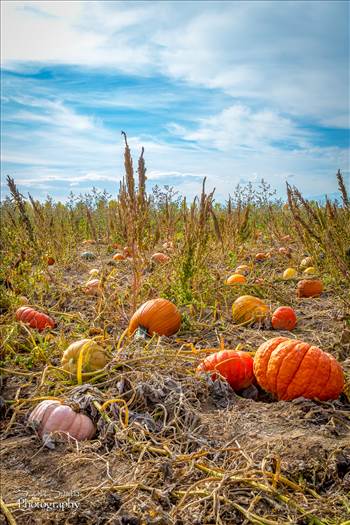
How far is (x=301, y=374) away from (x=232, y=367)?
0.42 meters

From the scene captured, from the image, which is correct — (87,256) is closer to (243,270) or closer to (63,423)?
(243,270)

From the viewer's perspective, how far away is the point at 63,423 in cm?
226

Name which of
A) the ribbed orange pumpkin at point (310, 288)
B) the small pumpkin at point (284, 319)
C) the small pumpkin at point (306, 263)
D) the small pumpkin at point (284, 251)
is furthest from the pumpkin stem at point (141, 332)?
the small pumpkin at point (284, 251)

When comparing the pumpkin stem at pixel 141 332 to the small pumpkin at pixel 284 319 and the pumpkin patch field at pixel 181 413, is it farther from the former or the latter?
the small pumpkin at pixel 284 319

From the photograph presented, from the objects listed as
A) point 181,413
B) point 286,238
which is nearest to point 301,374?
point 181,413

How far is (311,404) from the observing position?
2.54m

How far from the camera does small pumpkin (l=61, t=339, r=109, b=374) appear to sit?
110 inches

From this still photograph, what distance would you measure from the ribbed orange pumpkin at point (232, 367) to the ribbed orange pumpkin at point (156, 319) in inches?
36.5

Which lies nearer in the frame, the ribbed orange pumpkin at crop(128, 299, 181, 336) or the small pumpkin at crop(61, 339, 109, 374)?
the small pumpkin at crop(61, 339, 109, 374)

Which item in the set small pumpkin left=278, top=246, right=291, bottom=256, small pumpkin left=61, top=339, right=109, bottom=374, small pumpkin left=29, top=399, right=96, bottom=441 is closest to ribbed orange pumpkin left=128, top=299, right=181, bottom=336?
small pumpkin left=61, top=339, right=109, bottom=374

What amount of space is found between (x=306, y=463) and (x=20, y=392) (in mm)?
1756

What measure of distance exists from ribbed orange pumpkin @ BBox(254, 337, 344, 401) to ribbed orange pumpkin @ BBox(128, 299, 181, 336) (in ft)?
4.04

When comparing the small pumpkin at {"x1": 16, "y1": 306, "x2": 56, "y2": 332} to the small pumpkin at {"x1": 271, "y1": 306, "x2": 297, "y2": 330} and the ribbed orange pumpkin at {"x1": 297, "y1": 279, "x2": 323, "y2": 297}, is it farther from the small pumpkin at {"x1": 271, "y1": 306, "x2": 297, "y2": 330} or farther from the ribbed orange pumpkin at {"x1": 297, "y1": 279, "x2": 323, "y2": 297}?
the ribbed orange pumpkin at {"x1": 297, "y1": 279, "x2": 323, "y2": 297}

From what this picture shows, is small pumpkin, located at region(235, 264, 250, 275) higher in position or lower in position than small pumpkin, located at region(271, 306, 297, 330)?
higher
